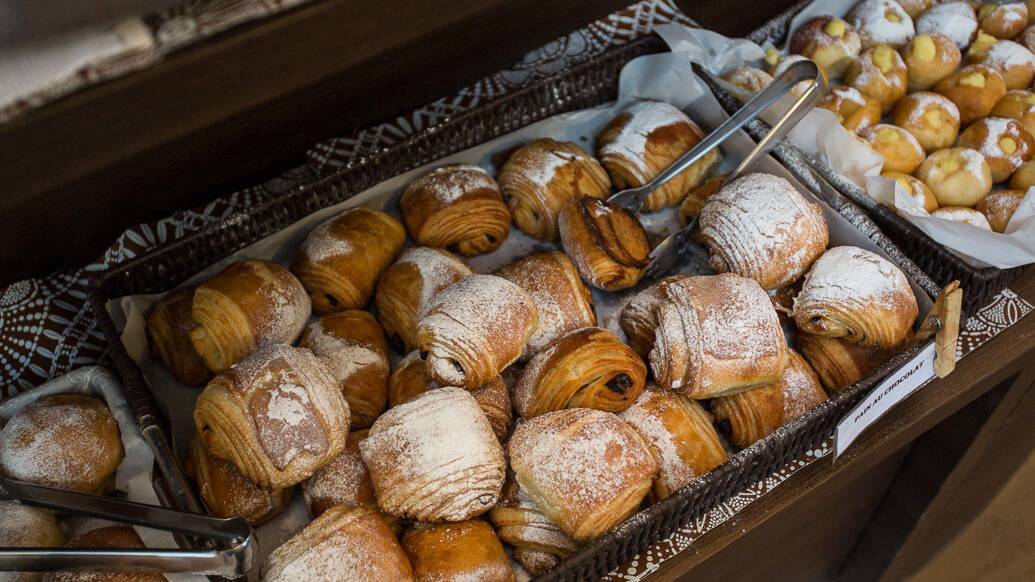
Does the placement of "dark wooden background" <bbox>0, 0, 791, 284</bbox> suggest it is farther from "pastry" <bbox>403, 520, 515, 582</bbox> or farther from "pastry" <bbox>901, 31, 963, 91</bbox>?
"pastry" <bbox>403, 520, 515, 582</bbox>

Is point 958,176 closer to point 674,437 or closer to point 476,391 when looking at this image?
point 674,437

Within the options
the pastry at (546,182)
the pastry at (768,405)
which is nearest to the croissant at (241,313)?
the pastry at (546,182)

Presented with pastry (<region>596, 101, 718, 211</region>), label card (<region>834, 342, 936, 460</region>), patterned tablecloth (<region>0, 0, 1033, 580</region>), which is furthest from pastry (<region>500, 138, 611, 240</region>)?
label card (<region>834, 342, 936, 460</region>)

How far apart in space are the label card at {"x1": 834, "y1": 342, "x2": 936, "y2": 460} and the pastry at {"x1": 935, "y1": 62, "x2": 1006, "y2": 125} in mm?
805

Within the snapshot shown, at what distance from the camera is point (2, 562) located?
2.89ft

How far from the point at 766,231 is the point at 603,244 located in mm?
268

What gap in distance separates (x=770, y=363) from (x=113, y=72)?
997 mm

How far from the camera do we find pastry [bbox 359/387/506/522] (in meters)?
1.09

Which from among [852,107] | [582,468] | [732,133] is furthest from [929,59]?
[582,468]

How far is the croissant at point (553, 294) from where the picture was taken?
53.1 inches

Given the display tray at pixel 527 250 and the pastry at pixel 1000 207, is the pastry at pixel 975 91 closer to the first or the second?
the pastry at pixel 1000 207

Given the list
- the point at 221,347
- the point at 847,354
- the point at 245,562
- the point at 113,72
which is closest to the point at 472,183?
the point at 221,347

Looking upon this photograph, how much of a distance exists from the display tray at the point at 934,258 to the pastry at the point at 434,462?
32.5 inches

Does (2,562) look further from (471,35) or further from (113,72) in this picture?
(471,35)
